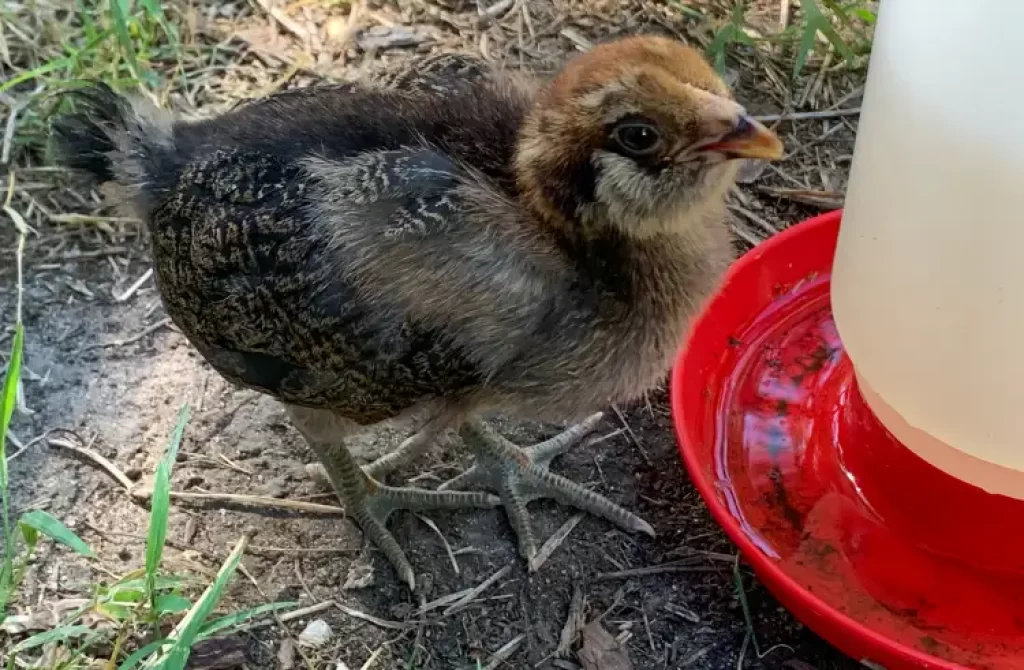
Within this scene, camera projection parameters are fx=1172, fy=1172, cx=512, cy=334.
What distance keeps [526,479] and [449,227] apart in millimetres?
741

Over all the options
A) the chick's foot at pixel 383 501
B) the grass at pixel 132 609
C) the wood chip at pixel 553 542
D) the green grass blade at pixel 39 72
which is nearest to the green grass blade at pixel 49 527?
the grass at pixel 132 609

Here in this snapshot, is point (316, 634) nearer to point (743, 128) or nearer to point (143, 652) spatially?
point (143, 652)

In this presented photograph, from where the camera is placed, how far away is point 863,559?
7.21 feet

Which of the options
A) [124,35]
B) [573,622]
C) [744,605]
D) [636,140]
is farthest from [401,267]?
[124,35]

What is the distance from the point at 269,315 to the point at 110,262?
3.31ft

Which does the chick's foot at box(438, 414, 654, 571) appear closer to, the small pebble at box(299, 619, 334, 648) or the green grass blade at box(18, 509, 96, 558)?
the small pebble at box(299, 619, 334, 648)

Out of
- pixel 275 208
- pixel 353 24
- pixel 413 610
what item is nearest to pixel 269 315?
pixel 275 208

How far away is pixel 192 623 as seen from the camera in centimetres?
194

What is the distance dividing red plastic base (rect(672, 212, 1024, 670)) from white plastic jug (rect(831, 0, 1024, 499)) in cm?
16

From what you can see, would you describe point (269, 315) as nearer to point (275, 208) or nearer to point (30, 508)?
point (275, 208)

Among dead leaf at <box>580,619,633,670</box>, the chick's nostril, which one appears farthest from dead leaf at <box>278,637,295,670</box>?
the chick's nostril

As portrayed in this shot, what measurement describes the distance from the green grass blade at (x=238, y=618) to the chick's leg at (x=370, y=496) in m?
0.21

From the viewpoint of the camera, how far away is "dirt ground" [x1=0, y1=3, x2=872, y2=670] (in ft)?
7.19

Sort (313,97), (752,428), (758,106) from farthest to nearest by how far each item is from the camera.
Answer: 1. (758,106)
2. (752,428)
3. (313,97)
